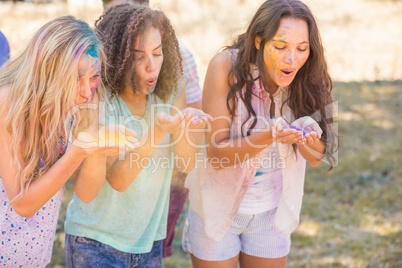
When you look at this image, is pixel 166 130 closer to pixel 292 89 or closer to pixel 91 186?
pixel 91 186

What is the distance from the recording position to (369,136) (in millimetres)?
5781

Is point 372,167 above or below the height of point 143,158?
below

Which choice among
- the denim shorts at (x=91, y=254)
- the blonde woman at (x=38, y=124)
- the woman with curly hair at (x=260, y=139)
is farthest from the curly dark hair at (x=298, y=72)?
the denim shorts at (x=91, y=254)

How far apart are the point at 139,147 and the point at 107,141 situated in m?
0.34

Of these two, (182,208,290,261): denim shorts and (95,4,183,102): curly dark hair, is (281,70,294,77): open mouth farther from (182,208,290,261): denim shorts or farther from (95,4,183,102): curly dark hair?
(182,208,290,261): denim shorts

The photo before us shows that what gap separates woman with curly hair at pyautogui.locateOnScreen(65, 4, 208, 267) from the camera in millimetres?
2129

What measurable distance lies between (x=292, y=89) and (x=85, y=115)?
981 millimetres

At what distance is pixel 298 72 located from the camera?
2395 mm

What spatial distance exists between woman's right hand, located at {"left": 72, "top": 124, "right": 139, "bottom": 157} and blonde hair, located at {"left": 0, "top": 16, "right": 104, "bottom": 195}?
13 centimetres

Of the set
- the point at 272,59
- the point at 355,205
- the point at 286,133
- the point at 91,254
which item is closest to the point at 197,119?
the point at 286,133

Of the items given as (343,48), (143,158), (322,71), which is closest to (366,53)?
(343,48)

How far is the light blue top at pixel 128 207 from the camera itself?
2199 millimetres

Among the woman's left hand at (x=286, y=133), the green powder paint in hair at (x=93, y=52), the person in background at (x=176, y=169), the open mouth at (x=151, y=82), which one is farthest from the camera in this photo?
the person in background at (x=176, y=169)

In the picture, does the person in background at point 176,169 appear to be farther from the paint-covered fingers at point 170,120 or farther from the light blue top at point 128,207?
the paint-covered fingers at point 170,120
